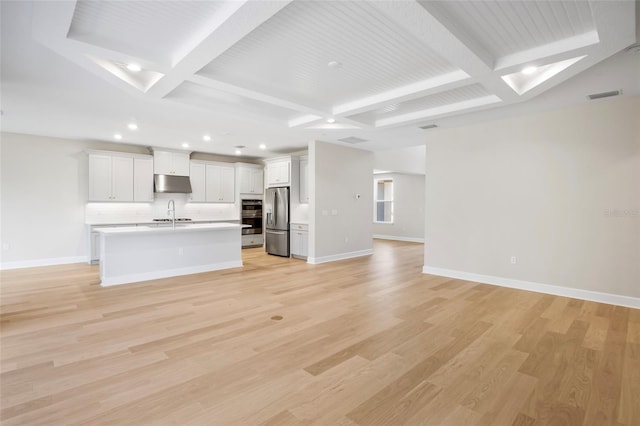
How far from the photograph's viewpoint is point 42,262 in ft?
21.9

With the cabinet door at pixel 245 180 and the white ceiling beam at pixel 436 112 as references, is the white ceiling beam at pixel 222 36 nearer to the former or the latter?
the white ceiling beam at pixel 436 112

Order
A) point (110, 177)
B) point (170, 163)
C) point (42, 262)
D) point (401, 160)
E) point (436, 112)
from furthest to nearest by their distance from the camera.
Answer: point (401, 160) → point (170, 163) → point (110, 177) → point (42, 262) → point (436, 112)

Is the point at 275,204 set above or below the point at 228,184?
below

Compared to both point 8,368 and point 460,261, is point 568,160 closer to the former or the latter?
point 460,261

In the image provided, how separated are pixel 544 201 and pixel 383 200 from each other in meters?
7.47

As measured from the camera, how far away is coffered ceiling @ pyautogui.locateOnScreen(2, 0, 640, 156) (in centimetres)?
239

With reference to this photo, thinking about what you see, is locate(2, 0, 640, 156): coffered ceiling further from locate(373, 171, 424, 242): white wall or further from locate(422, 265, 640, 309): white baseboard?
locate(373, 171, 424, 242): white wall

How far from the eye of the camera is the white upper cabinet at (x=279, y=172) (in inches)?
316

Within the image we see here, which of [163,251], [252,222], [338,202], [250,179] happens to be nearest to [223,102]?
[163,251]

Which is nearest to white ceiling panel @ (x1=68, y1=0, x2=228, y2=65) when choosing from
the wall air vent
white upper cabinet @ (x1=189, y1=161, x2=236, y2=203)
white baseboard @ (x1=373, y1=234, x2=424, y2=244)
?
the wall air vent

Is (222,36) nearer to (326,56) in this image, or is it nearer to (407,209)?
(326,56)

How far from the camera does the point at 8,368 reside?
2.50 meters

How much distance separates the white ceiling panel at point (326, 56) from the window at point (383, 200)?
→ 7925 millimetres

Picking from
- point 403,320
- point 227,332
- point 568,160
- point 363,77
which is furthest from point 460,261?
point 227,332
